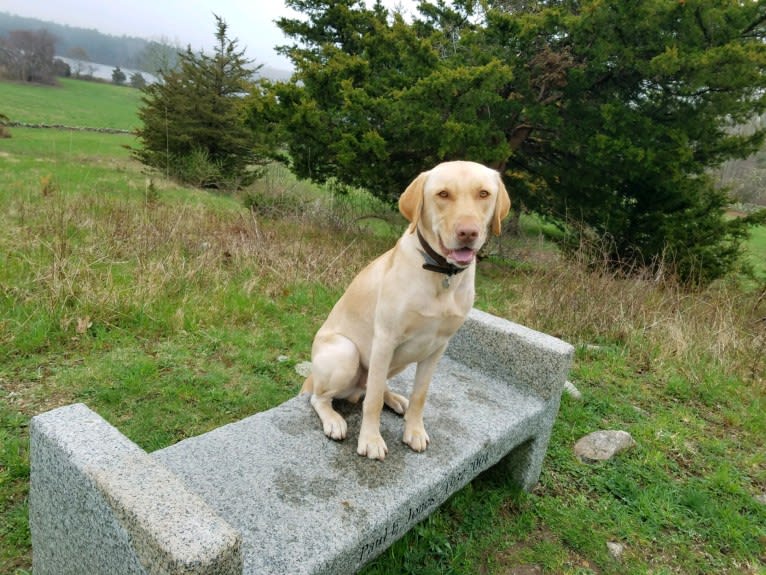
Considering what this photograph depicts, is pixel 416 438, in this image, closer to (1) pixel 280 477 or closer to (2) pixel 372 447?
(2) pixel 372 447

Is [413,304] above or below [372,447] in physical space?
above

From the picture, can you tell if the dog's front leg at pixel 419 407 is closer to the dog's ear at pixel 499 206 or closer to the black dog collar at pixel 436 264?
the black dog collar at pixel 436 264

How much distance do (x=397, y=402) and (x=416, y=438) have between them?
352 millimetres

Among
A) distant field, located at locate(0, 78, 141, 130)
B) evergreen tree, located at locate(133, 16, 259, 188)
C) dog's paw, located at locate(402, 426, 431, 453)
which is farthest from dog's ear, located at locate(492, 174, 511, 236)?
distant field, located at locate(0, 78, 141, 130)

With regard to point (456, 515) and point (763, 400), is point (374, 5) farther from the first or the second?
point (456, 515)

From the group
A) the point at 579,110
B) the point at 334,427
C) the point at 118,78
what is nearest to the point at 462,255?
the point at 334,427

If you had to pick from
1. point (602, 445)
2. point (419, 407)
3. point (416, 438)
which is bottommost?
point (602, 445)

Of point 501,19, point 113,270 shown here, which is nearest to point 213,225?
point 113,270

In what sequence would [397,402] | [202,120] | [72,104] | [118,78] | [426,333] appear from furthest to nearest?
[118,78], [72,104], [202,120], [397,402], [426,333]

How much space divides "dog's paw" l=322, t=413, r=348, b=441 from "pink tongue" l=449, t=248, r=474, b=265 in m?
1.04

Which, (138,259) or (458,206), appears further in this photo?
(138,259)

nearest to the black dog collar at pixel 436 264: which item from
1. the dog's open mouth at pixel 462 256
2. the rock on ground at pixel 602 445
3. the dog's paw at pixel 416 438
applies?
the dog's open mouth at pixel 462 256

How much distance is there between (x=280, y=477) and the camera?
6.40 ft

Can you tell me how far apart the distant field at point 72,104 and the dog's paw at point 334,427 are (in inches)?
1149
